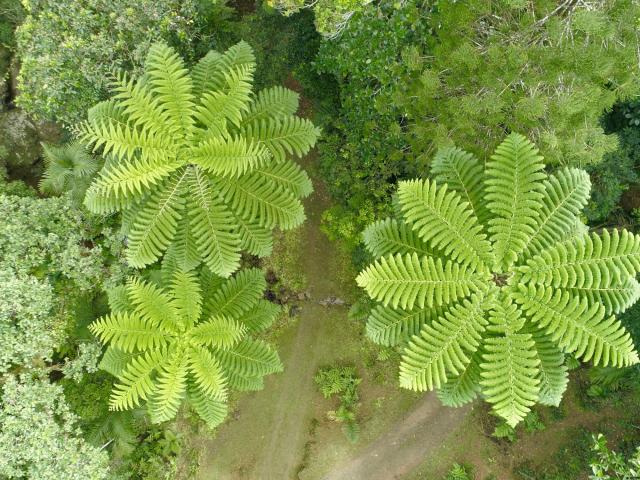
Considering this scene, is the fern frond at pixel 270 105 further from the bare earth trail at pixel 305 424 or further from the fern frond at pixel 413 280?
the bare earth trail at pixel 305 424

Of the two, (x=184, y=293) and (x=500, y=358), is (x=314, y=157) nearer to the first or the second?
(x=184, y=293)

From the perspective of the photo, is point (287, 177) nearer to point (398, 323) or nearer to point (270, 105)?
point (270, 105)

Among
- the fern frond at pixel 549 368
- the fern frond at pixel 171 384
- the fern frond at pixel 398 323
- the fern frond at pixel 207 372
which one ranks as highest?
the fern frond at pixel 549 368

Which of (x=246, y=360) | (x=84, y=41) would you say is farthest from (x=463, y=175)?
(x=84, y=41)

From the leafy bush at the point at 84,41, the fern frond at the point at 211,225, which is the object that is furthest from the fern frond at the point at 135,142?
the leafy bush at the point at 84,41

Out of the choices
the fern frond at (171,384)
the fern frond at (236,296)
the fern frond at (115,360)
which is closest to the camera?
the fern frond at (171,384)

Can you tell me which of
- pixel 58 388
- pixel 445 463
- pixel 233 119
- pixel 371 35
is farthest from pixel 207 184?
pixel 445 463

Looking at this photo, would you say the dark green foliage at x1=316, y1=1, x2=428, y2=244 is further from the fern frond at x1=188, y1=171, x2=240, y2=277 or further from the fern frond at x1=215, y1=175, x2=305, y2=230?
the fern frond at x1=188, y1=171, x2=240, y2=277
